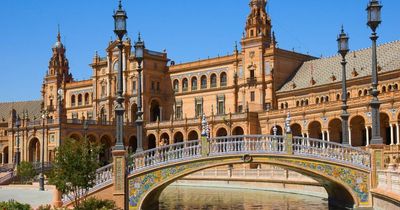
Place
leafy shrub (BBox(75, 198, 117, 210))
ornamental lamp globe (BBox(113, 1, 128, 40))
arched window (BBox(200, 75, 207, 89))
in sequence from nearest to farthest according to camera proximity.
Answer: leafy shrub (BBox(75, 198, 117, 210)) < ornamental lamp globe (BBox(113, 1, 128, 40)) < arched window (BBox(200, 75, 207, 89))

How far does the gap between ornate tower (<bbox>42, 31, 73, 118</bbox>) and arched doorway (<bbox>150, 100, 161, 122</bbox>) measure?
824 inches

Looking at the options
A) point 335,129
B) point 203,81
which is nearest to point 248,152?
point 335,129

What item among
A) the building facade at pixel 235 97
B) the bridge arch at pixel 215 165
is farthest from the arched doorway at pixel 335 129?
the bridge arch at pixel 215 165

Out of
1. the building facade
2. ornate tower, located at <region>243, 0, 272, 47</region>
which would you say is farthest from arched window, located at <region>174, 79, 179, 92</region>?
ornate tower, located at <region>243, 0, 272, 47</region>

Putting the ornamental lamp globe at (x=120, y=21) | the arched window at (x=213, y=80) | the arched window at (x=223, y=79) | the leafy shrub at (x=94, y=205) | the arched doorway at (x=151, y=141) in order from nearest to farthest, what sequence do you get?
the leafy shrub at (x=94, y=205)
the ornamental lamp globe at (x=120, y=21)
the arched window at (x=223, y=79)
the arched window at (x=213, y=80)
the arched doorway at (x=151, y=141)

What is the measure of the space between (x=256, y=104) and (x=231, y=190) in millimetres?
29673

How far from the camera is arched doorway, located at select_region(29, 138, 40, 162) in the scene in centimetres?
8081

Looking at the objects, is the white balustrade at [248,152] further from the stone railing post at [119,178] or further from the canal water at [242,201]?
the canal water at [242,201]

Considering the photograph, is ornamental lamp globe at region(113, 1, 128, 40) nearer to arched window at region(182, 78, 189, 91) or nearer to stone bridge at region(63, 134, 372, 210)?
stone bridge at region(63, 134, 372, 210)

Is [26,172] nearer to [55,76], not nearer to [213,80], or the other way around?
[213,80]

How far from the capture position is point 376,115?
24734 millimetres

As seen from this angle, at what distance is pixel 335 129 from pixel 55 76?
54902 millimetres

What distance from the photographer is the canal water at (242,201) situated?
109 ft

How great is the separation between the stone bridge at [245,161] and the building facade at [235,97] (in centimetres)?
2850
